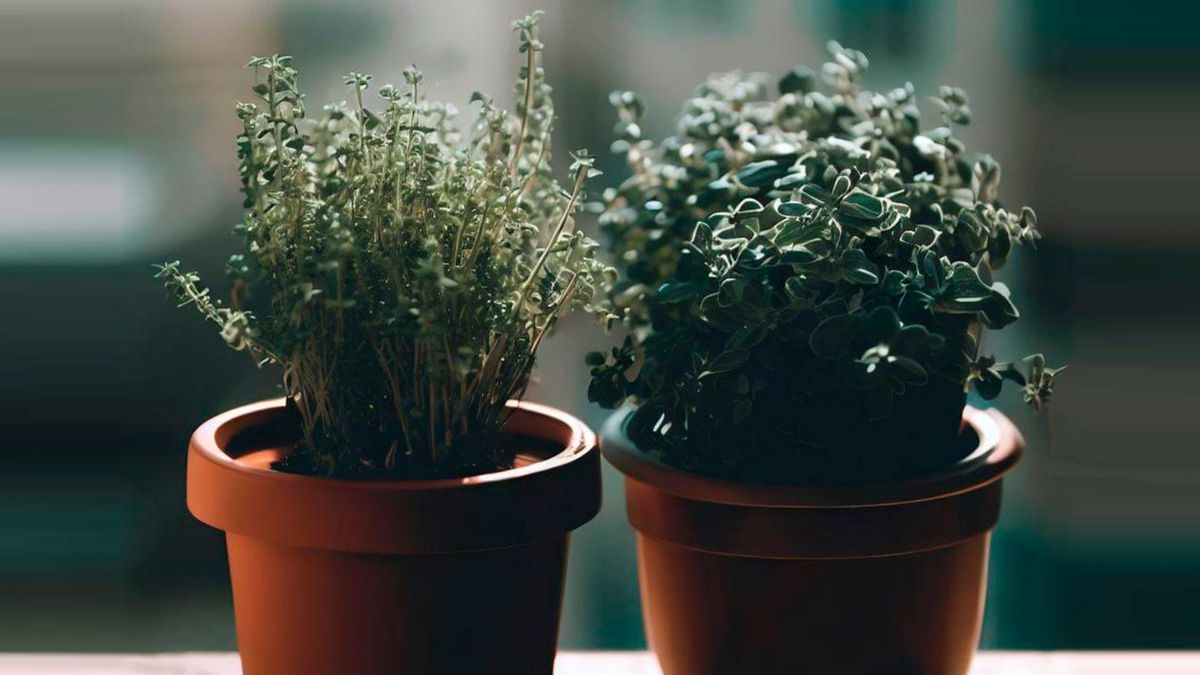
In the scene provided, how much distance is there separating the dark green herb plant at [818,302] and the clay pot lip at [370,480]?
6cm

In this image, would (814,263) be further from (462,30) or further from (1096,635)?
(1096,635)

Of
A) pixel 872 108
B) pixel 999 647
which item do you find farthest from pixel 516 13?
pixel 999 647

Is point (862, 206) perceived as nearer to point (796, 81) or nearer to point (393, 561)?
point (796, 81)

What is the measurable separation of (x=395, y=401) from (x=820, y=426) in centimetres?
33

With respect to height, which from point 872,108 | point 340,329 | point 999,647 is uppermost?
point 872,108

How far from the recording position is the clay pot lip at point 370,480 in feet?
2.85

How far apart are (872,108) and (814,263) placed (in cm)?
24

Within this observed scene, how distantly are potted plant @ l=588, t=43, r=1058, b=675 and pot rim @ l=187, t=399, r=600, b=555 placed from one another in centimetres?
11

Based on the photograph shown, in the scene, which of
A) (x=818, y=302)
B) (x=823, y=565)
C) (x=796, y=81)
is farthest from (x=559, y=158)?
(x=823, y=565)

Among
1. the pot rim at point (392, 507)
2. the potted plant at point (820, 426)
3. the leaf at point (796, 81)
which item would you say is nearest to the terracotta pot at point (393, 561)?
the pot rim at point (392, 507)

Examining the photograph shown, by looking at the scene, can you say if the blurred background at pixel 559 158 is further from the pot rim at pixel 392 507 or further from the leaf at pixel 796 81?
the pot rim at pixel 392 507

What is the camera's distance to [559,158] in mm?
1462

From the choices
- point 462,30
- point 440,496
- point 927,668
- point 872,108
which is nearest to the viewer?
point 440,496

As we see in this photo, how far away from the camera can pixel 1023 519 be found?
1.61 m
